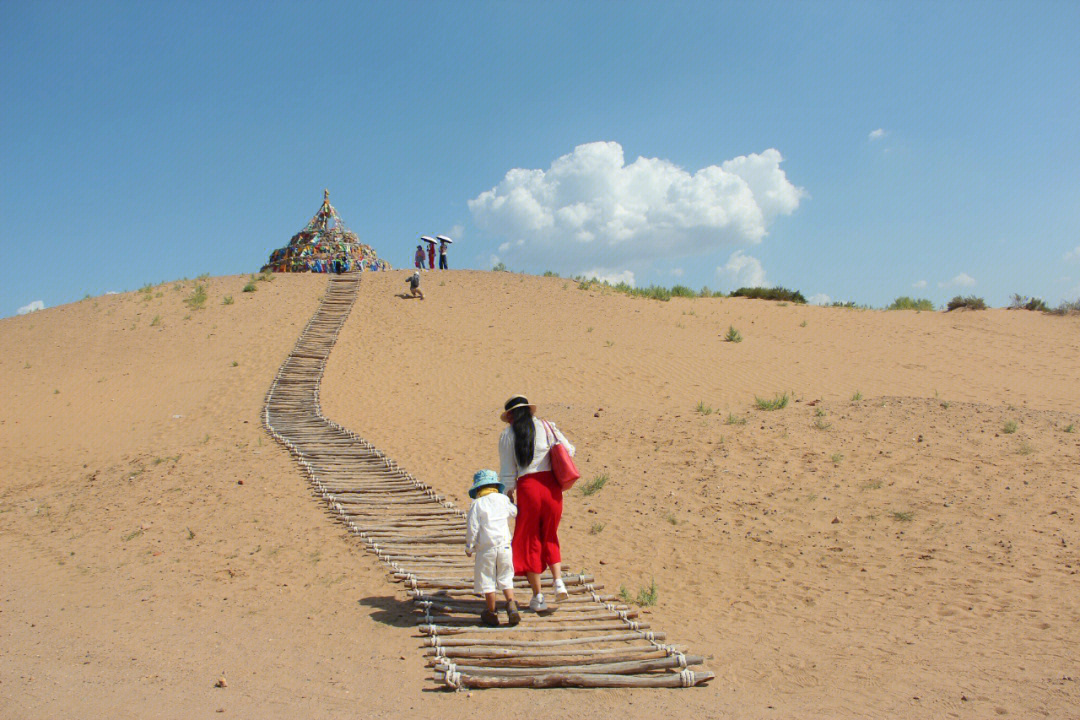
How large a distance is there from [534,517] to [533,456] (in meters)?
0.41

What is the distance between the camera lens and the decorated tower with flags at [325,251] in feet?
88.8

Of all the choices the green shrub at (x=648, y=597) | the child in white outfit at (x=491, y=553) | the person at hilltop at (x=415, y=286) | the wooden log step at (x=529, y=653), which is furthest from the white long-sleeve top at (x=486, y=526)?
the person at hilltop at (x=415, y=286)

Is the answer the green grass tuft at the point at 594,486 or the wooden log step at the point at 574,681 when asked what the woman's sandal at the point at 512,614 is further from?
the green grass tuft at the point at 594,486

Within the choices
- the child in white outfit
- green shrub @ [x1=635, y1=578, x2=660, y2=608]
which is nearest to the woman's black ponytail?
the child in white outfit

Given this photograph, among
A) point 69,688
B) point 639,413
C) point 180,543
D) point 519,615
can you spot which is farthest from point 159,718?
point 639,413

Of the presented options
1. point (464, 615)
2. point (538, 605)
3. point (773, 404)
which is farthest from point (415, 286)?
point (538, 605)

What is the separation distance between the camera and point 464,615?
497 centimetres

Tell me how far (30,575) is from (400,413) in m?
7.35

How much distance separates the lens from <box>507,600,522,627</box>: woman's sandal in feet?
15.4

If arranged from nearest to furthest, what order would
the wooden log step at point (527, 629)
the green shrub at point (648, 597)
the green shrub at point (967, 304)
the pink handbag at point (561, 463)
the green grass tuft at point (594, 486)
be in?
the wooden log step at point (527, 629)
the pink handbag at point (561, 463)
the green shrub at point (648, 597)
the green grass tuft at point (594, 486)
the green shrub at point (967, 304)

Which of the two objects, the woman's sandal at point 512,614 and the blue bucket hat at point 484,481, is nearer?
the woman's sandal at point 512,614

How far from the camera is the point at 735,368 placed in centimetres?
1553

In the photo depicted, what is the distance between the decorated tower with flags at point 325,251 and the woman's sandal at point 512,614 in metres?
23.2

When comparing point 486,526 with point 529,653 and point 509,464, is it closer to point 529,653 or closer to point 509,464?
point 509,464
